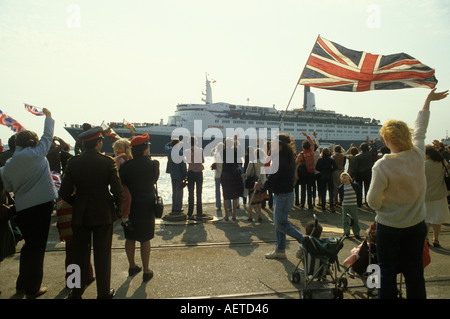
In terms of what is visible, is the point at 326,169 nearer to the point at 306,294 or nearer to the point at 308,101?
the point at 306,294

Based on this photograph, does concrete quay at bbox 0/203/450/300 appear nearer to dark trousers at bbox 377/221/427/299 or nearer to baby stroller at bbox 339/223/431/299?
baby stroller at bbox 339/223/431/299

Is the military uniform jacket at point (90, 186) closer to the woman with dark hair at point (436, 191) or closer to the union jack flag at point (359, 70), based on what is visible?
the union jack flag at point (359, 70)

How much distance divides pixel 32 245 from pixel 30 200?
508 mm

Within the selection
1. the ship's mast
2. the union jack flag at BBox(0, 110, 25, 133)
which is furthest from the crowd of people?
the ship's mast

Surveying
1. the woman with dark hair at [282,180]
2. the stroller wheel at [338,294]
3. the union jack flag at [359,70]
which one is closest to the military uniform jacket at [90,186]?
the woman with dark hair at [282,180]

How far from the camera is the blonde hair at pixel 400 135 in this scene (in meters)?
2.49

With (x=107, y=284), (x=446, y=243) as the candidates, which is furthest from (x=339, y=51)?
(x=107, y=284)

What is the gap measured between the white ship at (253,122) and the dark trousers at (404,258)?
44.4 metres

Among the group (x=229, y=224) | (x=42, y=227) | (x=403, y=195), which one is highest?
(x=403, y=195)

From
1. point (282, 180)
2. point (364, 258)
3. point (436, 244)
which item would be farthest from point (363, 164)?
point (364, 258)

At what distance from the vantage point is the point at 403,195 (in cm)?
242

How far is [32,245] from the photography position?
3262 mm
